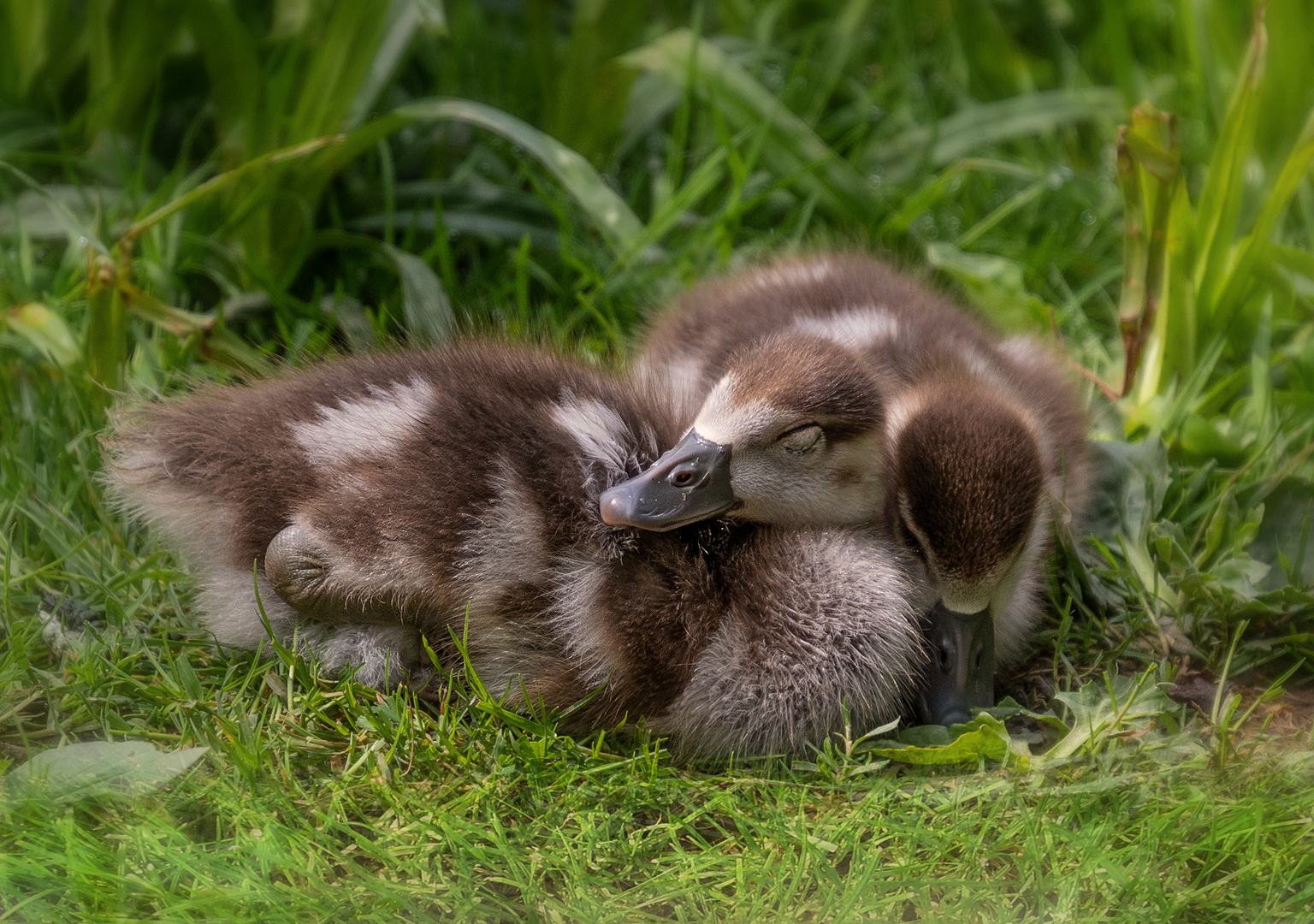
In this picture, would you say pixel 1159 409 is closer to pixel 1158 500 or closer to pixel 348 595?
pixel 1158 500

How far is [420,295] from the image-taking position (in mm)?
2779

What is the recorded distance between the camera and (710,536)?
2.02 m

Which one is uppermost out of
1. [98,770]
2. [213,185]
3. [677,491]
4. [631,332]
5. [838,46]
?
[838,46]

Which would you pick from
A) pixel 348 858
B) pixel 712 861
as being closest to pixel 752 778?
pixel 712 861

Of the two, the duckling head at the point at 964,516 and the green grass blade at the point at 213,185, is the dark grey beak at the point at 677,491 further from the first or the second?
the green grass blade at the point at 213,185

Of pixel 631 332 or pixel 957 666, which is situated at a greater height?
pixel 631 332

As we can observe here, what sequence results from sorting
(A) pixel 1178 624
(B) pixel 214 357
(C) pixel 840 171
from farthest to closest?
(C) pixel 840 171, (B) pixel 214 357, (A) pixel 1178 624

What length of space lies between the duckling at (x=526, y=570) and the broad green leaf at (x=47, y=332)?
1.96 ft

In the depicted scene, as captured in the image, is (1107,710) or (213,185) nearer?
(1107,710)

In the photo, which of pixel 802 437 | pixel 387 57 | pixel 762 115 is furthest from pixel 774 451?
pixel 387 57

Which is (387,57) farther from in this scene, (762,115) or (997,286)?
(997,286)

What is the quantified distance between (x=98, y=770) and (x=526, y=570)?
664 mm

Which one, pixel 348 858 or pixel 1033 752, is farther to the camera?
pixel 1033 752

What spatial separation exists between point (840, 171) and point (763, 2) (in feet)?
4.02
